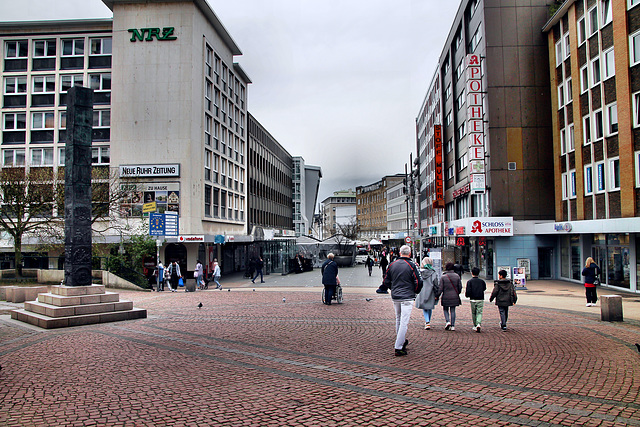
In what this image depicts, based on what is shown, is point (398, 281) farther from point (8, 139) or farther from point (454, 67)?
point (8, 139)

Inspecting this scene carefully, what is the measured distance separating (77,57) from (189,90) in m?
10.4

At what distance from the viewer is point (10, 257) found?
39375mm

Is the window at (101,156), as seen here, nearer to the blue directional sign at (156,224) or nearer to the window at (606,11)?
the blue directional sign at (156,224)

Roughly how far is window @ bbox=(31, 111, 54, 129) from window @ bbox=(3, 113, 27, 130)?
2.35 ft

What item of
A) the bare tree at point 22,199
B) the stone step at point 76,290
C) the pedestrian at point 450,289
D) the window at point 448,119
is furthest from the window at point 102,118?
the pedestrian at point 450,289

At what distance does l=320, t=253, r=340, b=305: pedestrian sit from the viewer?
663 inches

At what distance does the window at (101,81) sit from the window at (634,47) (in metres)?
35.4

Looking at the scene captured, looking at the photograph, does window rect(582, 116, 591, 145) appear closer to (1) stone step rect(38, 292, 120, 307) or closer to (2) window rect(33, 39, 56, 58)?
(1) stone step rect(38, 292, 120, 307)

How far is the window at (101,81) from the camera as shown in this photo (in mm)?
39719

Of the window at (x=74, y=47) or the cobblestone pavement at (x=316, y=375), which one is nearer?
the cobblestone pavement at (x=316, y=375)

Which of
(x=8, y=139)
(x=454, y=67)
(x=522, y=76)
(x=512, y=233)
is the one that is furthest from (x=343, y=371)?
(x=8, y=139)

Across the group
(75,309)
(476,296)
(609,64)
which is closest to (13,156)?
(75,309)

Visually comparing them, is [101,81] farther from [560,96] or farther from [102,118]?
[560,96]

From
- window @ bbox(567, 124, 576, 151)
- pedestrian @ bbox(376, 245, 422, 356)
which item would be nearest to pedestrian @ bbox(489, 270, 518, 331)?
pedestrian @ bbox(376, 245, 422, 356)
